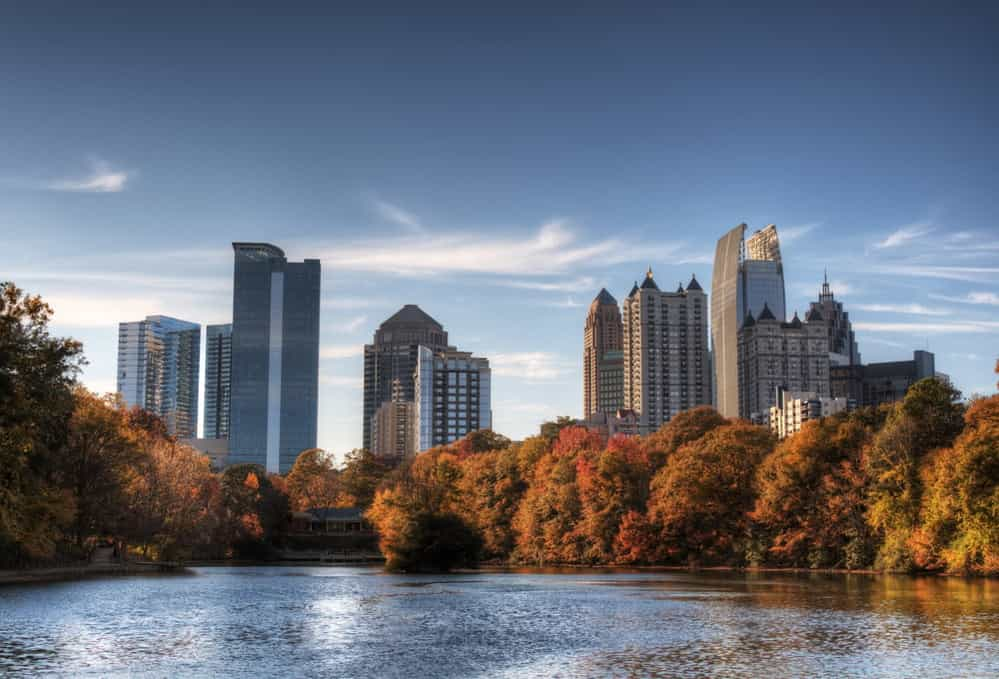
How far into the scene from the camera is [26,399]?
59.8 meters

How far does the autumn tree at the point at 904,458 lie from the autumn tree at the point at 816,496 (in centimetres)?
240

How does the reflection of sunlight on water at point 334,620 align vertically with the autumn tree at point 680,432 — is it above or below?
below

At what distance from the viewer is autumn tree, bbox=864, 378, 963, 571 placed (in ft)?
278

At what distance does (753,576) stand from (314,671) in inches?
2381

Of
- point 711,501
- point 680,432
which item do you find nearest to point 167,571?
point 711,501

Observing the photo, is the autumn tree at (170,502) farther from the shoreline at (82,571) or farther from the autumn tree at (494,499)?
the autumn tree at (494,499)

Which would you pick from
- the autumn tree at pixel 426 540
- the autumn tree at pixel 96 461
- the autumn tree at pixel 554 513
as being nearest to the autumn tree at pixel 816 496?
the autumn tree at pixel 554 513

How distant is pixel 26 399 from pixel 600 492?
6673cm

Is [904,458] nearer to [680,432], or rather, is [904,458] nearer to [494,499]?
[680,432]

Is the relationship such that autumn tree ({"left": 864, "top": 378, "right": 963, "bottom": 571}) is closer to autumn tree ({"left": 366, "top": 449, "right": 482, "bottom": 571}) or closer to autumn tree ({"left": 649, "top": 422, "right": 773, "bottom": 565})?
autumn tree ({"left": 649, "top": 422, "right": 773, "bottom": 565})

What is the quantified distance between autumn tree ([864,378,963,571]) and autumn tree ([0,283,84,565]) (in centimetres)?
6108

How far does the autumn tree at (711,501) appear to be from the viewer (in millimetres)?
103312

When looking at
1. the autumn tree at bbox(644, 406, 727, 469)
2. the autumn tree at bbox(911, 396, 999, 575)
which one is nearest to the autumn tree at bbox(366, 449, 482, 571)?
the autumn tree at bbox(644, 406, 727, 469)

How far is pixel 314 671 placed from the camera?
105ft
